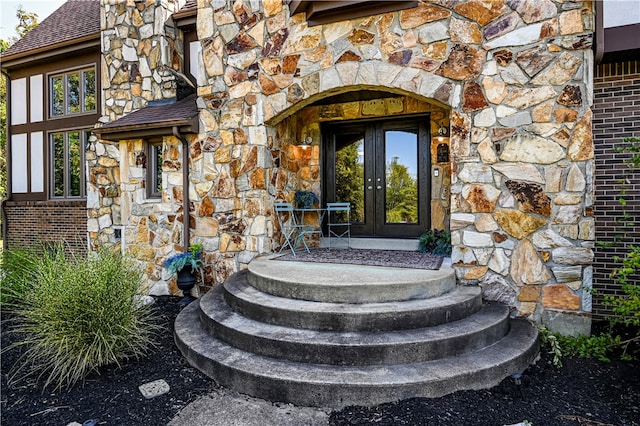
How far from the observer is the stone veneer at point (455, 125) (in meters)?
3.70

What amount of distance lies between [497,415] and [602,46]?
134 inches

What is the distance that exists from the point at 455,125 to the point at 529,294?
1875 mm

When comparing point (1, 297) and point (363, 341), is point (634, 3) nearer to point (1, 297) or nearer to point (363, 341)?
point (363, 341)

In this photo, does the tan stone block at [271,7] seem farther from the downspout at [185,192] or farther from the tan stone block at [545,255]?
the tan stone block at [545,255]

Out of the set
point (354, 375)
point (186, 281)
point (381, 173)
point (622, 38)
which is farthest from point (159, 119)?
point (622, 38)

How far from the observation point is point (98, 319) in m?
3.22

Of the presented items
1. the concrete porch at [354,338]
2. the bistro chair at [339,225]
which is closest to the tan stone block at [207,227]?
the concrete porch at [354,338]

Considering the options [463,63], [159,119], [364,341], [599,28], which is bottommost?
[364,341]

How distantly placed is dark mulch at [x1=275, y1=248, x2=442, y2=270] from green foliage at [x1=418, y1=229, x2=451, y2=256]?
128mm

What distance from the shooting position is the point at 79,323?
3160 mm

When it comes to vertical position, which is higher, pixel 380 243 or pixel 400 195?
pixel 400 195

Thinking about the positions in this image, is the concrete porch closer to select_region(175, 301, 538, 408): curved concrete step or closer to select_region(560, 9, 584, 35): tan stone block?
select_region(175, 301, 538, 408): curved concrete step

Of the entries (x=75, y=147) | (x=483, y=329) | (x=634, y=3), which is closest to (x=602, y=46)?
(x=634, y=3)

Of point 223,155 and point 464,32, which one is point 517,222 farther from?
point 223,155
